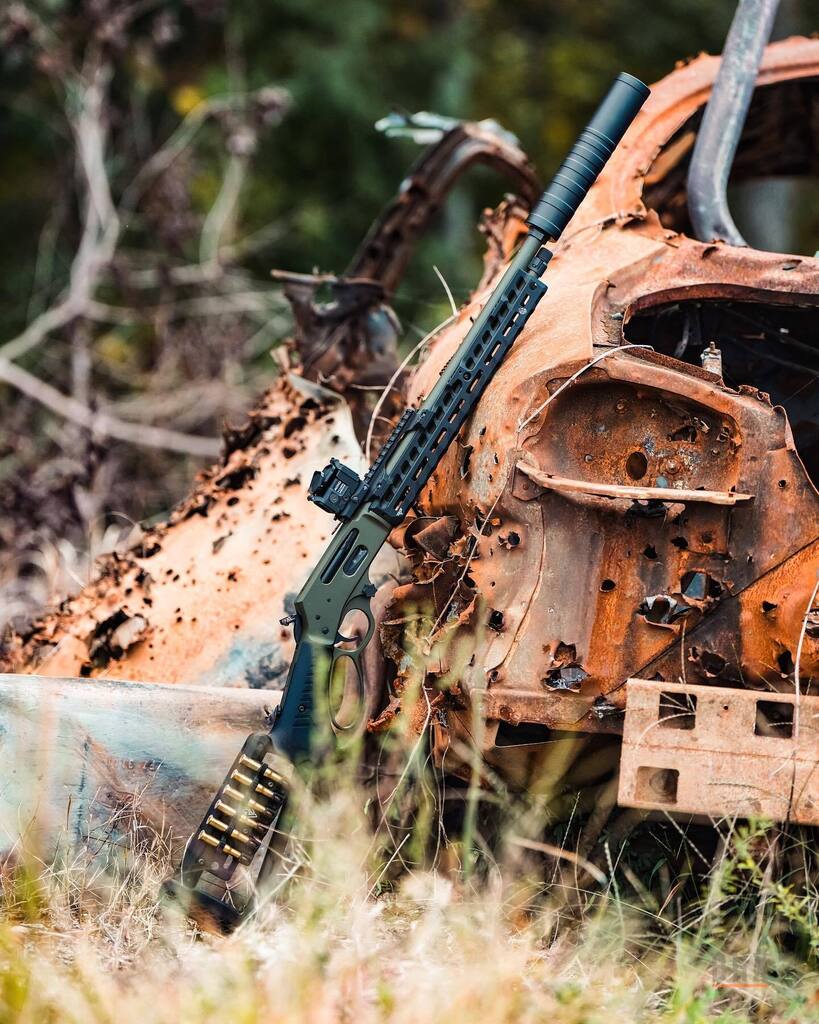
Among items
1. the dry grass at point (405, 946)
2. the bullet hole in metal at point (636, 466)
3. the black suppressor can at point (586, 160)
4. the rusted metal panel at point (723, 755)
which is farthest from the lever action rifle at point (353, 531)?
the rusted metal panel at point (723, 755)

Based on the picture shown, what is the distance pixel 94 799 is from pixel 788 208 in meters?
11.0

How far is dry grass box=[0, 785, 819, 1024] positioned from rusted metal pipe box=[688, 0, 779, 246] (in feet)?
A: 5.66

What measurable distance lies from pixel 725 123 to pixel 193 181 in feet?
28.1

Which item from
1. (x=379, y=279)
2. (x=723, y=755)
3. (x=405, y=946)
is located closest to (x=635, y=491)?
(x=723, y=755)

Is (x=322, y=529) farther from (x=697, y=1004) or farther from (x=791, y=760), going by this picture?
(x=697, y=1004)

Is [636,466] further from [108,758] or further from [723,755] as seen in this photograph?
[108,758]

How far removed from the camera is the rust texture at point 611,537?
8.97ft

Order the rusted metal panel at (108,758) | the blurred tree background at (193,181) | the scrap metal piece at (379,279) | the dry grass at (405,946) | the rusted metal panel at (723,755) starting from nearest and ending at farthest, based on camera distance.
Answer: the dry grass at (405,946), the rusted metal panel at (723,755), the rusted metal panel at (108,758), the scrap metal piece at (379,279), the blurred tree background at (193,181)

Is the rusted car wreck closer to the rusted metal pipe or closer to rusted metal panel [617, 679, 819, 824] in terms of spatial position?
rusted metal panel [617, 679, 819, 824]

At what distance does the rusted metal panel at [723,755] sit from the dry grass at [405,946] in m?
0.09

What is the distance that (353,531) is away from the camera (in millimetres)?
2988

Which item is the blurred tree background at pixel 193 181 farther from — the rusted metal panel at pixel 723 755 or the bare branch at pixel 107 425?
the rusted metal panel at pixel 723 755

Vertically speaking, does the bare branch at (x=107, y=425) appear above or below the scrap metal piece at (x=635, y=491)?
below

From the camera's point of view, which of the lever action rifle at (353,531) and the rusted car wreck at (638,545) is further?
the lever action rifle at (353,531)
